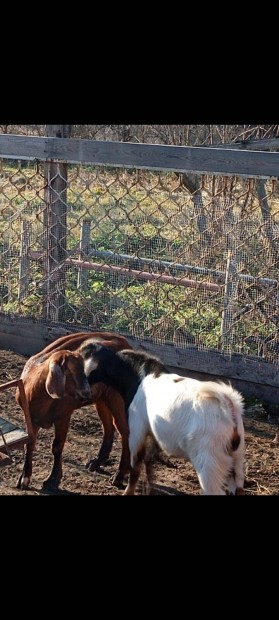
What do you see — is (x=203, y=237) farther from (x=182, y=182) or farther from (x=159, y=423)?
(x=159, y=423)

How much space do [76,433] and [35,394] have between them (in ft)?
2.72

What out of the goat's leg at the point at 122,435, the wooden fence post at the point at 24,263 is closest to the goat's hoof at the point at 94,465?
the goat's leg at the point at 122,435

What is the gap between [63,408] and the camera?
544cm

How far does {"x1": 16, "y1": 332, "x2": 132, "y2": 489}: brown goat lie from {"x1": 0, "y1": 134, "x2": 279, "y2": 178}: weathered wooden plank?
174 centimetres

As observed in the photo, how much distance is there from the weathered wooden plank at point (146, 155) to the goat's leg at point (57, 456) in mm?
2462

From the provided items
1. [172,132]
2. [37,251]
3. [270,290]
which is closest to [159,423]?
[270,290]

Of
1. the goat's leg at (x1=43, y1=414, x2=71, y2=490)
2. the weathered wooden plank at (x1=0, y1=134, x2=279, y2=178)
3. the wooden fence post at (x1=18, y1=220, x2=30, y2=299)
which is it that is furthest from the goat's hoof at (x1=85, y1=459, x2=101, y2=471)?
the wooden fence post at (x1=18, y1=220, x2=30, y2=299)

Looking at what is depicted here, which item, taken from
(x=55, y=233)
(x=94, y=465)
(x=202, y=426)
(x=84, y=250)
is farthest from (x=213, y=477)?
(x=55, y=233)

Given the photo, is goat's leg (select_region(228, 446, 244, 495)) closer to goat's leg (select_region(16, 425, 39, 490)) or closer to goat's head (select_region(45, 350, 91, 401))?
goat's head (select_region(45, 350, 91, 401))

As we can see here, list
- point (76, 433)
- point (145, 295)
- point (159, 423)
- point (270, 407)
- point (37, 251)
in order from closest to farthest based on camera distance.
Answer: point (159, 423) < point (76, 433) < point (270, 407) < point (145, 295) < point (37, 251)

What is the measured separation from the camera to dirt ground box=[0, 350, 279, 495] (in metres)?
5.41

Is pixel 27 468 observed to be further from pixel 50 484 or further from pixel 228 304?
pixel 228 304

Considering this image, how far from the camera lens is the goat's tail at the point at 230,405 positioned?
14.9 ft

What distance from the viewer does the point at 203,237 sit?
22.5 ft
